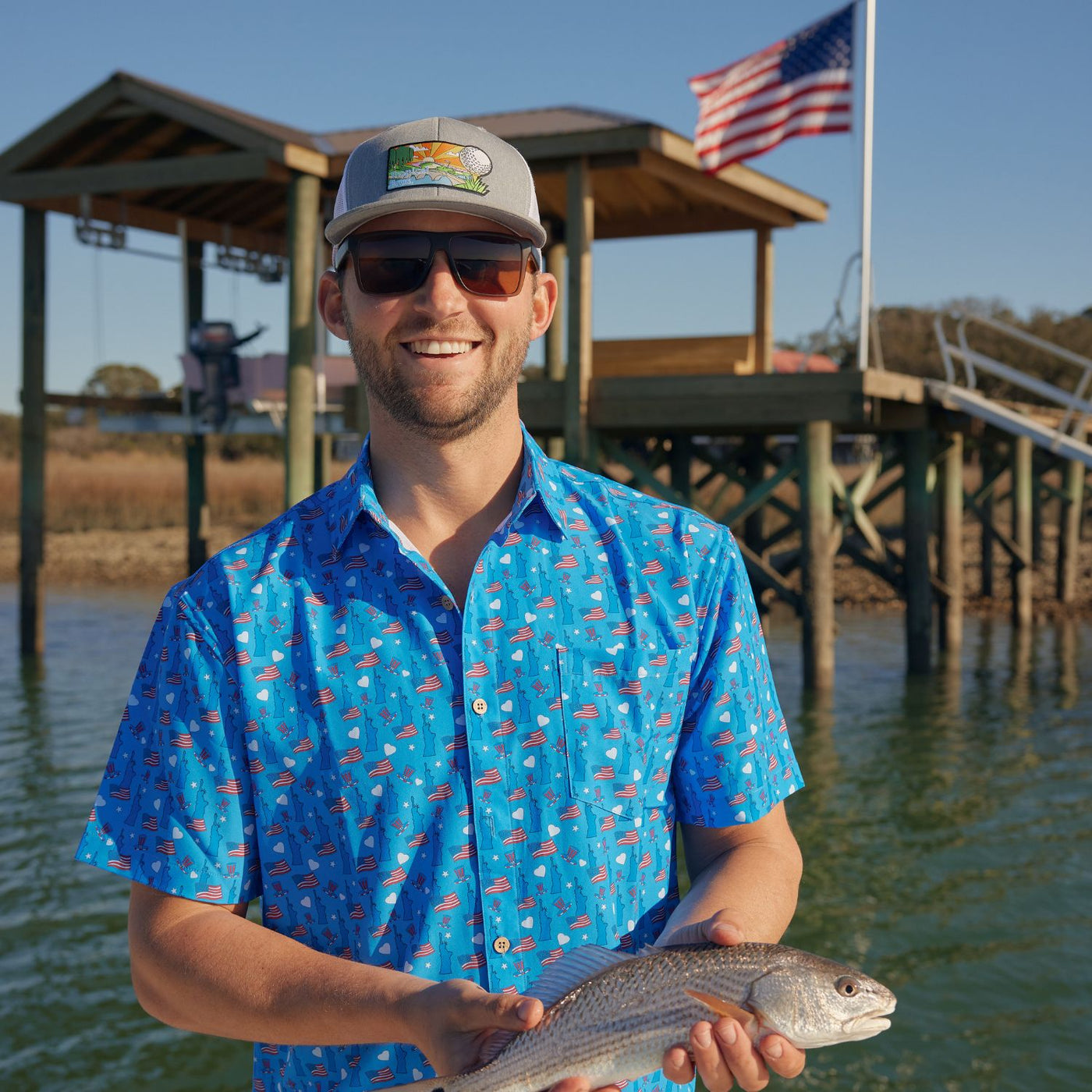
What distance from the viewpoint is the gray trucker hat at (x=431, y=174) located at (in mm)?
2330

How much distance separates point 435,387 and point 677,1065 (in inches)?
46.8

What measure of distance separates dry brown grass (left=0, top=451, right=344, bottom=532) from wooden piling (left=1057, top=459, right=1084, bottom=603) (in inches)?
769

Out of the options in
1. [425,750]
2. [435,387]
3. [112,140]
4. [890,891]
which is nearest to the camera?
[425,750]

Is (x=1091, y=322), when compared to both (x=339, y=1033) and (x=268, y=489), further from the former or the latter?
(x=339, y=1033)

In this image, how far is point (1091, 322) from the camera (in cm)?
6266

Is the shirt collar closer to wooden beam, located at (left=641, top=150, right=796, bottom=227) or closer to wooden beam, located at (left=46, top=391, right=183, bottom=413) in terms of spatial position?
wooden beam, located at (left=641, top=150, right=796, bottom=227)

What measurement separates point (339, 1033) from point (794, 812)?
894 cm

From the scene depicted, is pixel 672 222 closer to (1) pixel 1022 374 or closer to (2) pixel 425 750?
(1) pixel 1022 374

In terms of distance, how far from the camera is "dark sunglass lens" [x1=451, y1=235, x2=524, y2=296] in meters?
2.45

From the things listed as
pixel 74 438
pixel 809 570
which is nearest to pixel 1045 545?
pixel 809 570

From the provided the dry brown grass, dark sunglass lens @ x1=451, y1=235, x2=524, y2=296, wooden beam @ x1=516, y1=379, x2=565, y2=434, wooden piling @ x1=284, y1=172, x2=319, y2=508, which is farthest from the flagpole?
the dry brown grass

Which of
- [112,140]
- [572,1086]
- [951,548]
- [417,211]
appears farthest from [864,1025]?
[951,548]

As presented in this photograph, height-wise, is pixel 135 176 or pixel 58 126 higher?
pixel 58 126

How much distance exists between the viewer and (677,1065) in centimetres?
201
